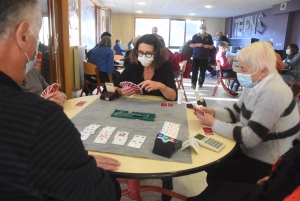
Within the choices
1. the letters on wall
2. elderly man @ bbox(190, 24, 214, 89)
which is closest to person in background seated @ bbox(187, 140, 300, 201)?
elderly man @ bbox(190, 24, 214, 89)

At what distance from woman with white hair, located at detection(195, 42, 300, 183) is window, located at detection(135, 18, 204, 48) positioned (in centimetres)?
1239

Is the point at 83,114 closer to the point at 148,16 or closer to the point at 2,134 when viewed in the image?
the point at 2,134

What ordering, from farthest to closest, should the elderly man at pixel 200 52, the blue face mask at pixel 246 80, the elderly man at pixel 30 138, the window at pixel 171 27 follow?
1. the window at pixel 171 27
2. the elderly man at pixel 200 52
3. the blue face mask at pixel 246 80
4. the elderly man at pixel 30 138

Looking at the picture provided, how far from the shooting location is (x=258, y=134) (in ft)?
4.50

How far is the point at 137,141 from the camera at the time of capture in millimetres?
1275

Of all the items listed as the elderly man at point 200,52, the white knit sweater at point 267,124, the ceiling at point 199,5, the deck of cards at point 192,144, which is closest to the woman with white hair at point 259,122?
the white knit sweater at point 267,124

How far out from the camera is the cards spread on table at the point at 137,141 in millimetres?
1236

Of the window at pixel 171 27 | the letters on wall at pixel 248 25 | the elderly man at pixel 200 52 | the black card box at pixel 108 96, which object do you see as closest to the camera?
the black card box at pixel 108 96

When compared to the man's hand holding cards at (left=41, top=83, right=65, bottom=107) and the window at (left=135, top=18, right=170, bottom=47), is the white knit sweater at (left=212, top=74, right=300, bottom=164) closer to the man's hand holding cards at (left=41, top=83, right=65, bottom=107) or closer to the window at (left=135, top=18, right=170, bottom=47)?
the man's hand holding cards at (left=41, top=83, right=65, bottom=107)

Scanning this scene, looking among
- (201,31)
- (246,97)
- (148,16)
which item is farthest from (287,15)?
(246,97)

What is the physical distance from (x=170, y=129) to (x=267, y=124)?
531mm

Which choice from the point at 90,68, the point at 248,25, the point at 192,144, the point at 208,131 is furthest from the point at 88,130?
the point at 248,25

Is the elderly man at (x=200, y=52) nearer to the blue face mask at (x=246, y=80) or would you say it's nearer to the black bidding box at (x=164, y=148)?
the blue face mask at (x=246, y=80)

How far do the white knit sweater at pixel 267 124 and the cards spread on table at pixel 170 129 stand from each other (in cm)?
22
